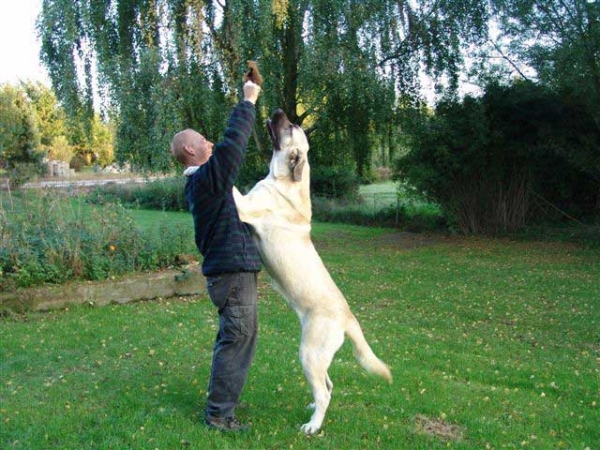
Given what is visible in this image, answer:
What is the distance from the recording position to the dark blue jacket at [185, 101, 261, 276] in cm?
421

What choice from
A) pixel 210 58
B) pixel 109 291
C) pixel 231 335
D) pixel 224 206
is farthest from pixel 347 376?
pixel 210 58

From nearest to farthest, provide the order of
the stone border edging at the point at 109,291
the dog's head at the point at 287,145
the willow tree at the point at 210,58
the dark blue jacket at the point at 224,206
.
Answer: the dark blue jacket at the point at 224,206 → the dog's head at the point at 287,145 → the stone border edging at the point at 109,291 → the willow tree at the point at 210,58

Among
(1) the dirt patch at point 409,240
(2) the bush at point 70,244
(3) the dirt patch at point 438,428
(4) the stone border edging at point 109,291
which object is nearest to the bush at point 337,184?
(1) the dirt patch at point 409,240

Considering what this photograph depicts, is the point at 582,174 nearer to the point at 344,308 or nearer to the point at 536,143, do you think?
the point at 536,143

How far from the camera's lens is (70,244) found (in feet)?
32.8

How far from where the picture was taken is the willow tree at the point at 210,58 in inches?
533

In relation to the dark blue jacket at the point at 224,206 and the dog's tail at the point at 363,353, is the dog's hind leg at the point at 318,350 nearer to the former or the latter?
the dog's tail at the point at 363,353

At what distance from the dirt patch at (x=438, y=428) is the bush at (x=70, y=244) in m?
6.44

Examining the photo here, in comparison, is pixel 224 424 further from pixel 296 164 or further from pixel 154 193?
pixel 154 193

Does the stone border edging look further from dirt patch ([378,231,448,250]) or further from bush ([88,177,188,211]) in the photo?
bush ([88,177,188,211])

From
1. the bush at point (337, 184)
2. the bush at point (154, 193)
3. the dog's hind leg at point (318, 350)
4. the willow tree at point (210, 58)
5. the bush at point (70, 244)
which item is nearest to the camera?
the dog's hind leg at point (318, 350)

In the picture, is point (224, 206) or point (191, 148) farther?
point (191, 148)

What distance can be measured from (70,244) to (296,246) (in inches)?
262

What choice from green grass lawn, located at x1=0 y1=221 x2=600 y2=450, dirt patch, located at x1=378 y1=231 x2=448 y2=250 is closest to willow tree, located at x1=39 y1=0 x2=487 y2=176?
dirt patch, located at x1=378 y1=231 x2=448 y2=250
